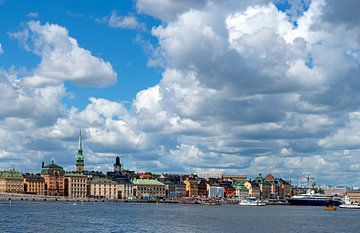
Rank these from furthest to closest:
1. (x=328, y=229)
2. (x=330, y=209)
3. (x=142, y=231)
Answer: (x=330, y=209) → (x=328, y=229) → (x=142, y=231)

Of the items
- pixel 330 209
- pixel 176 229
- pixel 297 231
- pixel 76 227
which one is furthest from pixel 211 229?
pixel 330 209

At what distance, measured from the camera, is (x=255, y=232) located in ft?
253

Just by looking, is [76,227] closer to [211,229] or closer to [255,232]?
[211,229]

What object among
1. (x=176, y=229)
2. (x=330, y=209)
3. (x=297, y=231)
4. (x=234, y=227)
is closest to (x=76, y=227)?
(x=176, y=229)

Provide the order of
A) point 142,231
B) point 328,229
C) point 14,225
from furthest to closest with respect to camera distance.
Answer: point 328,229
point 14,225
point 142,231

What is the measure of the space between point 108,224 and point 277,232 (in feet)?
74.9

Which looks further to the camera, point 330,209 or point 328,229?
point 330,209

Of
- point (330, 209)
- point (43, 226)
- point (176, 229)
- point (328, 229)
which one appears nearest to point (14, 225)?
point (43, 226)

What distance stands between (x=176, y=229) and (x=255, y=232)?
30.5 feet

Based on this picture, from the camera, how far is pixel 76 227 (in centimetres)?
7988

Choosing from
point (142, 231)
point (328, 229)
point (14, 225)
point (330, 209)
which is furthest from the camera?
point (330, 209)

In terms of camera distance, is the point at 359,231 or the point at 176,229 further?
the point at 359,231

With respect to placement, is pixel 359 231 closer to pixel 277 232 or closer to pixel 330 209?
pixel 277 232

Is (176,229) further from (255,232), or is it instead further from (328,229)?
(328,229)
